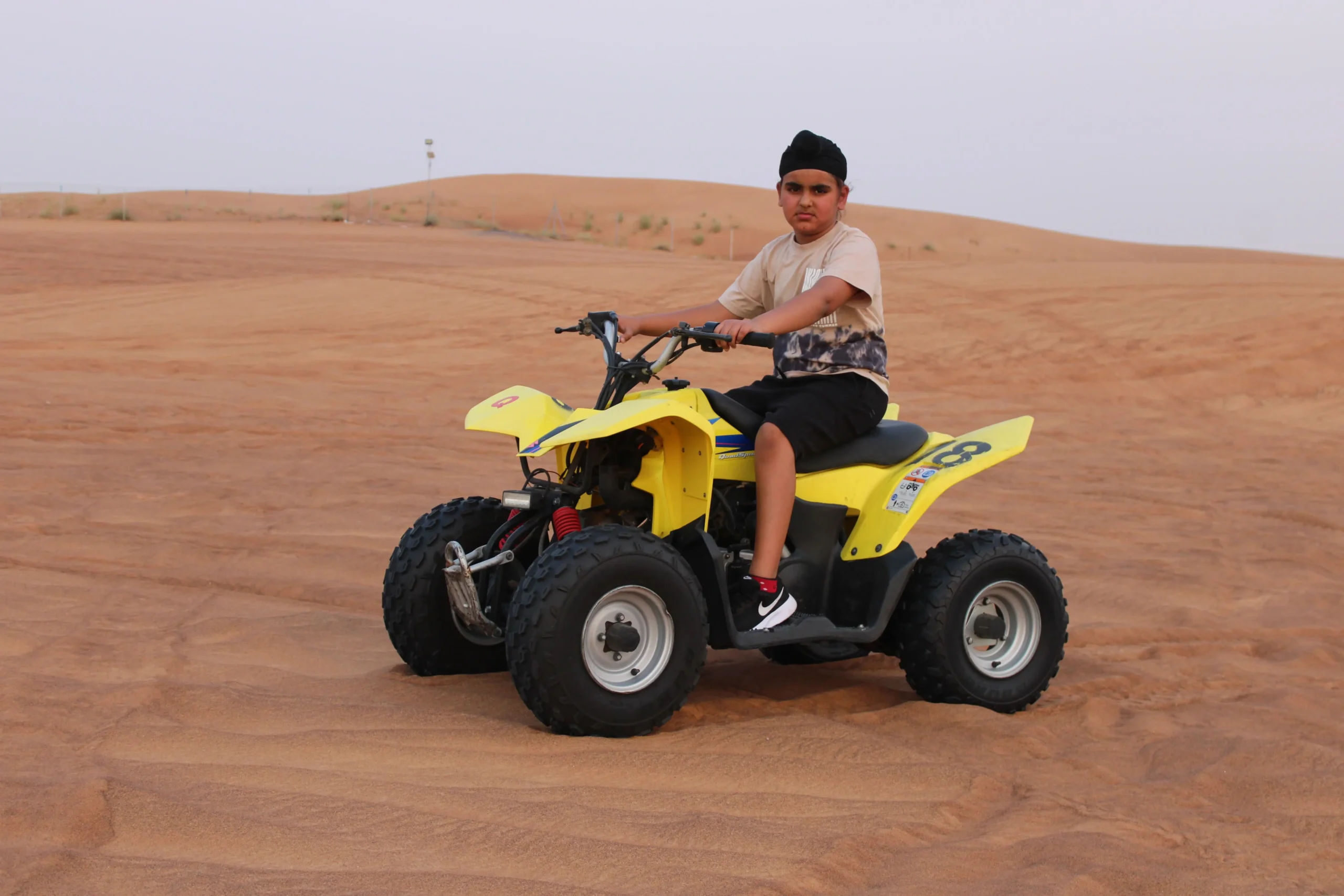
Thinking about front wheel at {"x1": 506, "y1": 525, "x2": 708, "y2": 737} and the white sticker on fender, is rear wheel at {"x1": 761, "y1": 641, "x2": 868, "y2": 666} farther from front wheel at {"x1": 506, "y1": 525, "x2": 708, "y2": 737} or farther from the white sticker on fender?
front wheel at {"x1": 506, "y1": 525, "x2": 708, "y2": 737}

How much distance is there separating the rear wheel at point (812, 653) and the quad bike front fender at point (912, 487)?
634 millimetres

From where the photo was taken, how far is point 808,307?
4.84 metres

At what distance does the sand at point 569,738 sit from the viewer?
11.2ft

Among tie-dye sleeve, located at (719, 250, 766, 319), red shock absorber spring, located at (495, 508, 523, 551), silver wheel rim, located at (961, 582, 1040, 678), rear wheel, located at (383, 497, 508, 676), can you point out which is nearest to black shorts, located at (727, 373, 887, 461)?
tie-dye sleeve, located at (719, 250, 766, 319)

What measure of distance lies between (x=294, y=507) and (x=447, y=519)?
3782mm

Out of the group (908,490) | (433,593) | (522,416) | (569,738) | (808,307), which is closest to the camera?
(569,738)

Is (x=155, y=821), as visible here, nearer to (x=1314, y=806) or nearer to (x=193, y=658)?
(x=193, y=658)

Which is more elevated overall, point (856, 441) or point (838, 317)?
point (838, 317)

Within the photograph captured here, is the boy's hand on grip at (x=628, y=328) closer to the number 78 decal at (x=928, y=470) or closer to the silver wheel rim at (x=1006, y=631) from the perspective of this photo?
the number 78 decal at (x=928, y=470)

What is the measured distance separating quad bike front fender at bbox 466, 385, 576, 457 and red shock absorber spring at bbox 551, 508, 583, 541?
305 millimetres

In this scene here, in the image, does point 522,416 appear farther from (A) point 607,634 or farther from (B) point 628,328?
(A) point 607,634

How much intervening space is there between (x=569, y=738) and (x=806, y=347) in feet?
6.03

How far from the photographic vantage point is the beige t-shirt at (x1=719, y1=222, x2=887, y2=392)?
198 inches

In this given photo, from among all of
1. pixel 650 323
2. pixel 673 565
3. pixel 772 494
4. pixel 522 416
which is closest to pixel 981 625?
pixel 772 494
